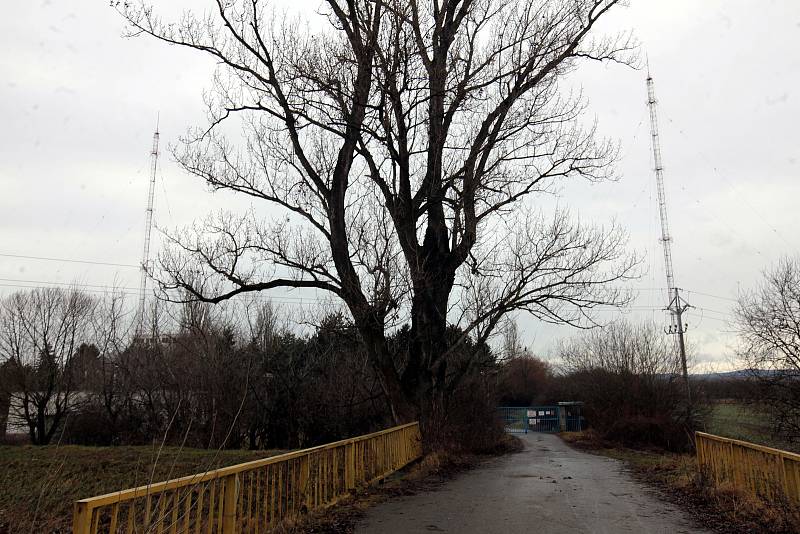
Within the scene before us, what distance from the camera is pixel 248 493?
6547 mm

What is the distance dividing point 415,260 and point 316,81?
16.7 feet

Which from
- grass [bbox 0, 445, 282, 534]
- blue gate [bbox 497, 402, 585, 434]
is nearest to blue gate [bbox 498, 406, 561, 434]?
blue gate [bbox 497, 402, 585, 434]

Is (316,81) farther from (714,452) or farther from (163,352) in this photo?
(163,352)

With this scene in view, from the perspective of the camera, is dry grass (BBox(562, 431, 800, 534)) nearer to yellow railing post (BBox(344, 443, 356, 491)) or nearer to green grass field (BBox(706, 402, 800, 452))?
yellow railing post (BBox(344, 443, 356, 491))

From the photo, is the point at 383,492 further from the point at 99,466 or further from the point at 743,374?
→ the point at 743,374

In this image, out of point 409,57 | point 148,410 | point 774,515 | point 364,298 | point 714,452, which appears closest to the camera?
point 774,515

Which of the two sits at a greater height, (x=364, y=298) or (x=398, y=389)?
(x=364, y=298)

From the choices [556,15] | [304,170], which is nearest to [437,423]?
[304,170]

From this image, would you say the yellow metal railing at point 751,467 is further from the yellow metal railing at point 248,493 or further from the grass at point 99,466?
the grass at point 99,466

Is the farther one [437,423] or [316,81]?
[437,423]

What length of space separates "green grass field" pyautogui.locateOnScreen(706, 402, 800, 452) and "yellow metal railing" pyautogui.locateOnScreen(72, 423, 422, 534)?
52.9 ft

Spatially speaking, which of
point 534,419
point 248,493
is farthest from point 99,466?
point 534,419

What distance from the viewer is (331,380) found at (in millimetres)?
25641

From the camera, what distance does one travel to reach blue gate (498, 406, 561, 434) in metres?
46.3
